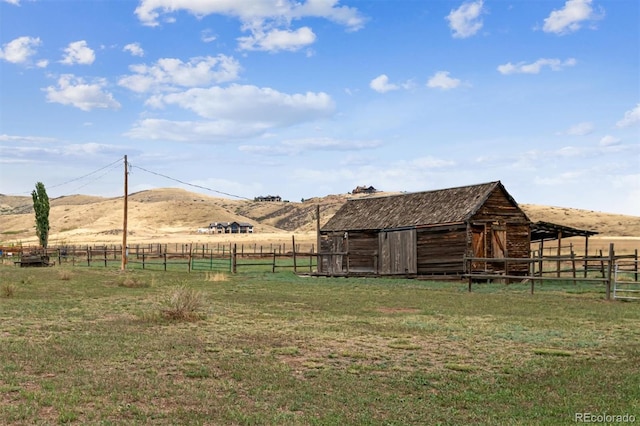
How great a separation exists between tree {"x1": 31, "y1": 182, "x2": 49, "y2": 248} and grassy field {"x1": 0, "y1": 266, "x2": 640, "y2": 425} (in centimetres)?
5746

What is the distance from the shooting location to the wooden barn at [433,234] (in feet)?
99.2

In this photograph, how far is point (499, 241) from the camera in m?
31.0

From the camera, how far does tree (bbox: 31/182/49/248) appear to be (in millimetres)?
69500

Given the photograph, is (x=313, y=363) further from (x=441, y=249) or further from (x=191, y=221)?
(x=191, y=221)

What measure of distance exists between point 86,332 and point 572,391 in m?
9.22

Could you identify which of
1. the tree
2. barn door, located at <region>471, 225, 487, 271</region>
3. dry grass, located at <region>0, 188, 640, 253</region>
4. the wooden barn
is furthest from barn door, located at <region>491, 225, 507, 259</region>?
the tree

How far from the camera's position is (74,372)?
27.8 feet

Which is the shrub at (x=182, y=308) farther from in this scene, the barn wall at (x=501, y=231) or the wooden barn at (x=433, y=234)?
the barn wall at (x=501, y=231)

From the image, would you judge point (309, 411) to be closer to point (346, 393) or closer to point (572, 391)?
point (346, 393)

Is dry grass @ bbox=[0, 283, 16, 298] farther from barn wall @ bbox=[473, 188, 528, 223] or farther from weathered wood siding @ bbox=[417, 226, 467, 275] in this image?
barn wall @ bbox=[473, 188, 528, 223]

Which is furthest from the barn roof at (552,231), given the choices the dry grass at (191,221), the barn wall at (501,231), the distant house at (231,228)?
the distant house at (231,228)

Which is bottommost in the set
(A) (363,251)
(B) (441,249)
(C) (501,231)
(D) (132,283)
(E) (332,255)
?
(D) (132,283)

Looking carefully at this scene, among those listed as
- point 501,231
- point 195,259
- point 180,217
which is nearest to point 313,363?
point 501,231

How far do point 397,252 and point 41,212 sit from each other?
174 ft
